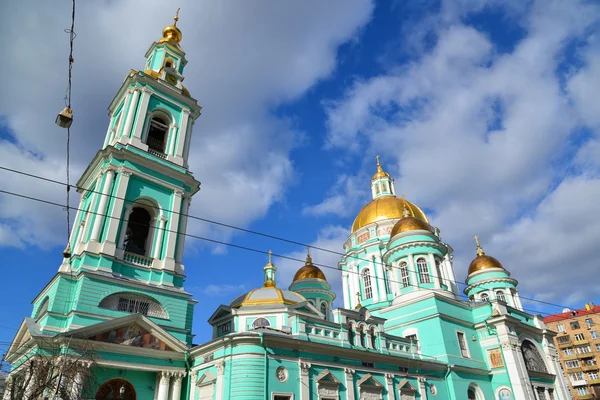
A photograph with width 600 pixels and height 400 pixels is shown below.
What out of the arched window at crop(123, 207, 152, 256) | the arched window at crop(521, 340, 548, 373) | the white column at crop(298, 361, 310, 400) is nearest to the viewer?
the white column at crop(298, 361, 310, 400)

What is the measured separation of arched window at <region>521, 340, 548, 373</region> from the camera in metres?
25.7

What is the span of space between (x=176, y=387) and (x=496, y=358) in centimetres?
1841

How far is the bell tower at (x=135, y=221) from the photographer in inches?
686

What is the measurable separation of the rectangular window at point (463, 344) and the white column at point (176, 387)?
1584 cm

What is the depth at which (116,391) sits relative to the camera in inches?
628

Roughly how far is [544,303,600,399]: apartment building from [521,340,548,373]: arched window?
28.2 meters

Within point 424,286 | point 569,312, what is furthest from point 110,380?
point 569,312

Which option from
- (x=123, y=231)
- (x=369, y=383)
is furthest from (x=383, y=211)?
(x=123, y=231)

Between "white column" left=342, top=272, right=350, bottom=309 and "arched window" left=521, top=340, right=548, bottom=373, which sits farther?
"white column" left=342, top=272, right=350, bottom=309

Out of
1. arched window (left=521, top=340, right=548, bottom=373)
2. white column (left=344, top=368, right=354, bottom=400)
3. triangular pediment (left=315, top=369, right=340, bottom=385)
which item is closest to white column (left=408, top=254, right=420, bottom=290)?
arched window (left=521, top=340, right=548, bottom=373)

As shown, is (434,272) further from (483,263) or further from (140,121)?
(140,121)

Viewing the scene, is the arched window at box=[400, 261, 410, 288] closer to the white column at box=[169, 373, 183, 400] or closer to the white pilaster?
the white column at box=[169, 373, 183, 400]

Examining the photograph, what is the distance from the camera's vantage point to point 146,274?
19391 millimetres

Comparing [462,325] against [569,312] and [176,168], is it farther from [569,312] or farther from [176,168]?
[569,312]
